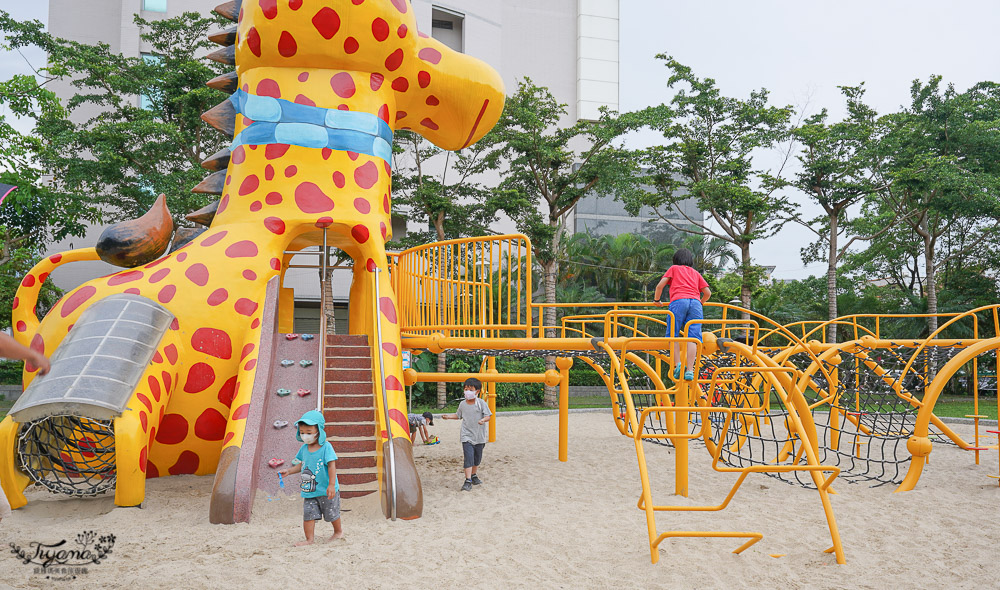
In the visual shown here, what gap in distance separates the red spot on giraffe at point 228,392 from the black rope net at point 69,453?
41.7 inches

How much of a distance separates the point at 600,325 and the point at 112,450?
20393 millimetres

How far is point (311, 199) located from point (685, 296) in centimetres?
447

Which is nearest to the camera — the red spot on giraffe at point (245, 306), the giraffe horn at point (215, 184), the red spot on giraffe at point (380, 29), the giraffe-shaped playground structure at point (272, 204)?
the giraffe-shaped playground structure at point (272, 204)

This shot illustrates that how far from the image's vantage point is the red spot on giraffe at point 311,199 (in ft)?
27.5

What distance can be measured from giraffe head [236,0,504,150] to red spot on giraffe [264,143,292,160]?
84 centimetres

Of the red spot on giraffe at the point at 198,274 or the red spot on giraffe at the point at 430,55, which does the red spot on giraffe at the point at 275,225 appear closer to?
the red spot on giraffe at the point at 198,274

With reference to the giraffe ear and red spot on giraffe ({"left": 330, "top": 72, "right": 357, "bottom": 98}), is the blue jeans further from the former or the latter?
red spot on giraffe ({"left": 330, "top": 72, "right": 357, "bottom": 98})

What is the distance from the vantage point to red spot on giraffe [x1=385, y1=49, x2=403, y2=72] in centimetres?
882

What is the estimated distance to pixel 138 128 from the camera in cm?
1727

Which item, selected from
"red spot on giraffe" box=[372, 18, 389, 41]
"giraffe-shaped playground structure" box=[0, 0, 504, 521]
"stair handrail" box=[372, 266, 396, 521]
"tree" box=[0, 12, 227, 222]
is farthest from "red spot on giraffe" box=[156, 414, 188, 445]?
"tree" box=[0, 12, 227, 222]

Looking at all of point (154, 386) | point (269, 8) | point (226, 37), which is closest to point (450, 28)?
point (226, 37)

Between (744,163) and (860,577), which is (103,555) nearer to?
(860,577)

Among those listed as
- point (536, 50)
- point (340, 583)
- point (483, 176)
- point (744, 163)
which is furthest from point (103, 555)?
point (536, 50)

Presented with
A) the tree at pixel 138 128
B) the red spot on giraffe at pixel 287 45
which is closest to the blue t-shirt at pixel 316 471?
the red spot on giraffe at pixel 287 45
